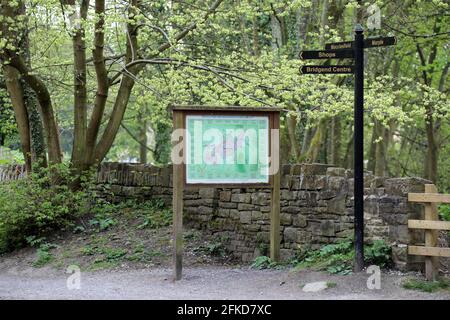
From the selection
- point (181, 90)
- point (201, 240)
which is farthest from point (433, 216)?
point (181, 90)

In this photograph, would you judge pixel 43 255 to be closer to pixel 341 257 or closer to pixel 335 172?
pixel 335 172

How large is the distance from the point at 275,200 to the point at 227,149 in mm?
1122

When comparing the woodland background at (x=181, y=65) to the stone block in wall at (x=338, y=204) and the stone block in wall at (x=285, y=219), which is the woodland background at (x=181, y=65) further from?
the stone block in wall at (x=338, y=204)

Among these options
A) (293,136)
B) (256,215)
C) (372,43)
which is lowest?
(256,215)

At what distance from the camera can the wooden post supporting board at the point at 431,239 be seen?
966 centimetres

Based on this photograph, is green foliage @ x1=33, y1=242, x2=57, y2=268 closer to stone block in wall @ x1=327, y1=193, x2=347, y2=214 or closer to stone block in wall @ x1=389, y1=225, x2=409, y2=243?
stone block in wall @ x1=327, y1=193, x2=347, y2=214

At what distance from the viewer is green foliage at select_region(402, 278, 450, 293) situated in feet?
29.9

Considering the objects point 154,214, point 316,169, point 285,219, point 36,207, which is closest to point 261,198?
point 285,219

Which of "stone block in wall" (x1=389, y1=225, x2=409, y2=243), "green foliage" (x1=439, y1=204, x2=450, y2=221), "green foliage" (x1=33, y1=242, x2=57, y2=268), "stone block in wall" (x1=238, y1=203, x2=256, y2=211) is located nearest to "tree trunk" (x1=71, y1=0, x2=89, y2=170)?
"green foliage" (x1=33, y1=242, x2=57, y2=268)

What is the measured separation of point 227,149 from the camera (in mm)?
10586

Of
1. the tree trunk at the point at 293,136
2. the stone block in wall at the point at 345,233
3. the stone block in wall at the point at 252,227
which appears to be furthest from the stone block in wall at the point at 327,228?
the tree trunk at the point at 293,136

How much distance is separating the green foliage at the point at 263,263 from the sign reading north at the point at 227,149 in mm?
1415

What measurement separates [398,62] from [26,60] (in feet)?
44.4

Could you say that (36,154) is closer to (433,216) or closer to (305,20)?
(305,20)
